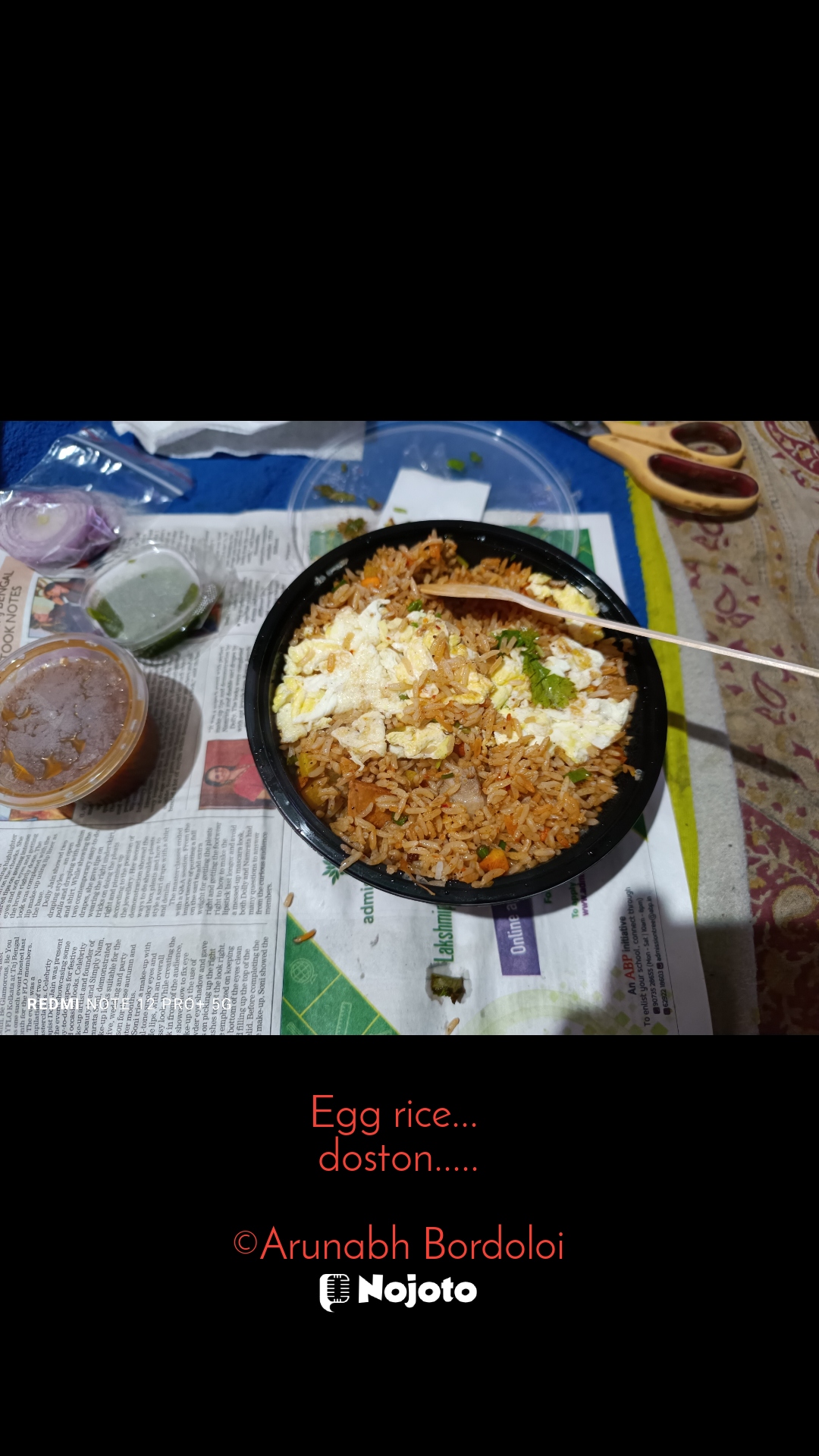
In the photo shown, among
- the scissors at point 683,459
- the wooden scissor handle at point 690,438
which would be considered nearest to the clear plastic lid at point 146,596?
the scissors at point 683,459

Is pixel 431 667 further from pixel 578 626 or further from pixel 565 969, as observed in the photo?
pixel 565 969

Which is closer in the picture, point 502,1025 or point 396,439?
point 502,1025

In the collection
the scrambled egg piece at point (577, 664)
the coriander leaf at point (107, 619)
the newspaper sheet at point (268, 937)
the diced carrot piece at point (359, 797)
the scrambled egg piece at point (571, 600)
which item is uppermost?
the scrambled egg piece at point (571, 600)

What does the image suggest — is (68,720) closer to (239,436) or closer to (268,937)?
(268,937)

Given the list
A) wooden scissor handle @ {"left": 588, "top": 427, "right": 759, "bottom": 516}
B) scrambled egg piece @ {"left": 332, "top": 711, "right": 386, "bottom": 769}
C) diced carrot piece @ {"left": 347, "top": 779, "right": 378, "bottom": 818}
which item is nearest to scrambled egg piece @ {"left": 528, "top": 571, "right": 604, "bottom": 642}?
scrambled egg piece @ {"left": 332, "top": 711, "right": 386, "bottom": 769}

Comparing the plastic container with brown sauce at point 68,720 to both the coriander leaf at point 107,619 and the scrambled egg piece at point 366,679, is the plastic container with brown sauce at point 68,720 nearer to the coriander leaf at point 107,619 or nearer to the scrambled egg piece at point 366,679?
the coriander leaf at point 107,619

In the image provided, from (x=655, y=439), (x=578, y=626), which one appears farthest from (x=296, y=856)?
(x=655, y=439)
